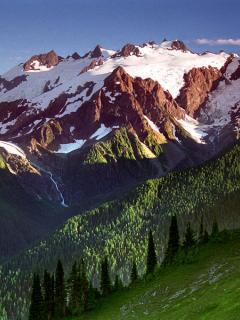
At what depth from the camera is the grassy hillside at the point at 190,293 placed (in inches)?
3078

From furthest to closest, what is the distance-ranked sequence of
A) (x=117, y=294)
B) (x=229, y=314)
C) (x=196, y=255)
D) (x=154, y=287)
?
(x=117, y=294) < (x=196, y=255) < (x=154, y=287) < (x=229, y=314)

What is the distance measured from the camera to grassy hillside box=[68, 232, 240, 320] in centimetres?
7819

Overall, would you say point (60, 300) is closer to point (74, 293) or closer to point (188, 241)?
point (74, 293)

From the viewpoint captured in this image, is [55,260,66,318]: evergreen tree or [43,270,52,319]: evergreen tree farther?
[43,270,52,319]: evergreen tree

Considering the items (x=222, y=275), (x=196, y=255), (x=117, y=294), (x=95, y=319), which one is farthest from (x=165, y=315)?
(x=117, y=294)

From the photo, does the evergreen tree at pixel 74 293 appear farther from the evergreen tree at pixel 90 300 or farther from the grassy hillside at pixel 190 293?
the grassy hillside at pixel 190 293

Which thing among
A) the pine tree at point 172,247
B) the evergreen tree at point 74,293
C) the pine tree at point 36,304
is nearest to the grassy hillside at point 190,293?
the evergreen tree at point 74,293

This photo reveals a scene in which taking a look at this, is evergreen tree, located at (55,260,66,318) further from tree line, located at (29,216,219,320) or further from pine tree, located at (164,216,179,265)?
pine tree, located at (164,216,179,265)

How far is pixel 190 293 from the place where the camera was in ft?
326

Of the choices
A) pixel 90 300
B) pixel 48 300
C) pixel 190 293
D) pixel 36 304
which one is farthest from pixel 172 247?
pixel 190 293

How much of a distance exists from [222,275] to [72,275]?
47.5 metres

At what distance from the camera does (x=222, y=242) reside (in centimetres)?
13262

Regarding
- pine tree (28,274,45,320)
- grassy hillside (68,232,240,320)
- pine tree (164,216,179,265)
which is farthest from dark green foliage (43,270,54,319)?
pine tree (164,216,179,265)

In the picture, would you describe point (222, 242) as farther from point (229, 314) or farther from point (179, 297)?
point (229, 314)
